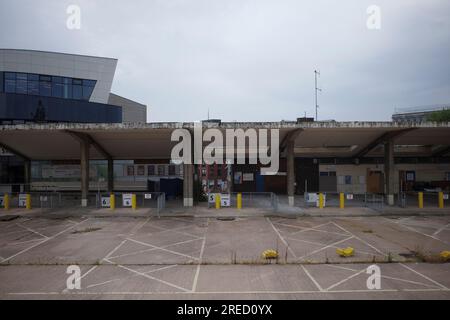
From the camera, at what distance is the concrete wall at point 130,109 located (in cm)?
4784

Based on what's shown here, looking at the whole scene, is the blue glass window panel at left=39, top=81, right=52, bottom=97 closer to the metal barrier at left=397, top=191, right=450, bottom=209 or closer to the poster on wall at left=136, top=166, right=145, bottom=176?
the poster on wall at left=136, top=166, right=145, bottom=176

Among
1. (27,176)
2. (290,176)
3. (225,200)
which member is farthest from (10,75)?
(290,176)

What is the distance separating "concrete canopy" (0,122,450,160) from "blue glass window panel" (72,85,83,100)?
12.8m

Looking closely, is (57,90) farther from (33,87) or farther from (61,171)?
(61,171)

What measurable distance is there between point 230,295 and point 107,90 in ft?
129

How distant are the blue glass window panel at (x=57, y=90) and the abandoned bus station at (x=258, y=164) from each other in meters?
11.1

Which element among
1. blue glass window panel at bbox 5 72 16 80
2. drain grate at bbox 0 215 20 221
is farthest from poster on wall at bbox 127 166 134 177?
blue glass window panel at bbox 5 72 16 80

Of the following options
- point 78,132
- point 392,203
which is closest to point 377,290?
point 392,203

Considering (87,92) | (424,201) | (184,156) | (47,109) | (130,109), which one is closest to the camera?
(184,156)

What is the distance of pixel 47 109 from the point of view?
3338 centimetres

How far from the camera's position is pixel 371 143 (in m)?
23.6

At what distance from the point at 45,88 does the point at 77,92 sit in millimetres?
3849

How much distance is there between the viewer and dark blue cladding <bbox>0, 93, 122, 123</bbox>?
3184 cm

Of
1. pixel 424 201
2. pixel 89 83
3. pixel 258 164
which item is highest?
pixel 89 83
